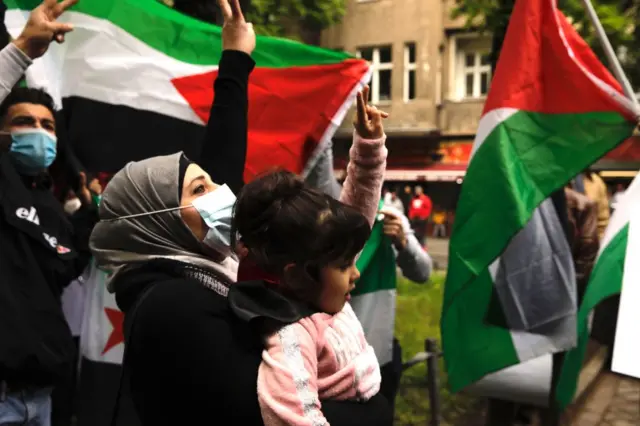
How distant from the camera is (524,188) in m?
2.86

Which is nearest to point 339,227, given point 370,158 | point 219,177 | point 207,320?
point 207,320

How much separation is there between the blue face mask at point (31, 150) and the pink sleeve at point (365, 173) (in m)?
1.24

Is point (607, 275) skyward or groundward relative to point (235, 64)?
groundward

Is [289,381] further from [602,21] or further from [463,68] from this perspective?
[463,68]

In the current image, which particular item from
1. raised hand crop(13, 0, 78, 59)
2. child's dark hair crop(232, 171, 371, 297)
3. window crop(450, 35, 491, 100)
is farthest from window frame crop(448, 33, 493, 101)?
child's dark hair crop(232, 171, 371, 297)

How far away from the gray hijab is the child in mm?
217

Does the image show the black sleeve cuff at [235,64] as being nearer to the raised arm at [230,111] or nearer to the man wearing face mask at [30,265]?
the raised arm at [230,111]

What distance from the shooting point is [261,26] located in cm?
589

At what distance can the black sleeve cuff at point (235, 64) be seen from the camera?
207 cm

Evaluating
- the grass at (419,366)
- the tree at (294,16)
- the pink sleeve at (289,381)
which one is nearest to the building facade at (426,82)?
the tree at (294,16)

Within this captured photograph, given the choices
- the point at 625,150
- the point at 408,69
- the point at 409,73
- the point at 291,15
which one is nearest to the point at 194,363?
the point at 625,150

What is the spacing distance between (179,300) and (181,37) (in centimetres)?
207

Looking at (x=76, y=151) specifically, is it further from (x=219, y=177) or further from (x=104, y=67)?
(x=219, y=177)

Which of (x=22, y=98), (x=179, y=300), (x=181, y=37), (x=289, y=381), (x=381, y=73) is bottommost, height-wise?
(x=289, y=381)
